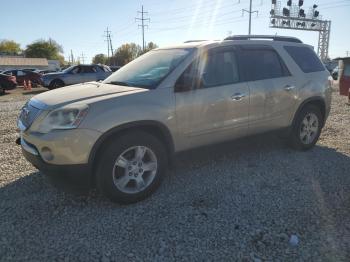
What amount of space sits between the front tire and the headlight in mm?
423

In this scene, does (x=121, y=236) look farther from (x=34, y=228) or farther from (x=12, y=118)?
(x=12, y=118)

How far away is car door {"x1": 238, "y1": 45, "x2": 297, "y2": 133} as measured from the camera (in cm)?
474

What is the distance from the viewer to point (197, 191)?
4.16 m

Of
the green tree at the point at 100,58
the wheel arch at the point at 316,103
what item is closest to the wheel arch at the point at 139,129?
the wheel arch at the point at 316,103

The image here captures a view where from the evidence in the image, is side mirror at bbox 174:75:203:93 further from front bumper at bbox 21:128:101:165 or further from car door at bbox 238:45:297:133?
front bumper at bbox 21:128:101:165

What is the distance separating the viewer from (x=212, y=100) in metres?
4.23

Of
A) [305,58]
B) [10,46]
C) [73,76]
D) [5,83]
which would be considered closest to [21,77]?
[5,83]

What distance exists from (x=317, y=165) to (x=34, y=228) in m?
3.89

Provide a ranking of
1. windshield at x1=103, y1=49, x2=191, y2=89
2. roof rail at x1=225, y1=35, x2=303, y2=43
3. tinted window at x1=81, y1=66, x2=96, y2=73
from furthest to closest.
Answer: tinted window at x1=81, y1=66, x2=96, y2=73 < roof rail at x1=225, y1=35, x2=303, y2=43 < windshield at x1=103, y1=49, x2=191, y2=89

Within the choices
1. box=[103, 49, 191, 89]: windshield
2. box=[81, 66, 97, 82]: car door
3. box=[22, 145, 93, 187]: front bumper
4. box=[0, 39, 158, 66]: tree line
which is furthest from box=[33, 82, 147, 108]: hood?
box=[0, 39, 158, 66]: tree line

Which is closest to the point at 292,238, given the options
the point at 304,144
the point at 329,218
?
the point at 329,218

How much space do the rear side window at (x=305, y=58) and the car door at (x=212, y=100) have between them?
139 centimetres

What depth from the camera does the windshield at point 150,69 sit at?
412 centimetres

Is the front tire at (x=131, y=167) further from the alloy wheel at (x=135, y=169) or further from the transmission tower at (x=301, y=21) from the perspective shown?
the transmission tower at (x=301, y=21)
